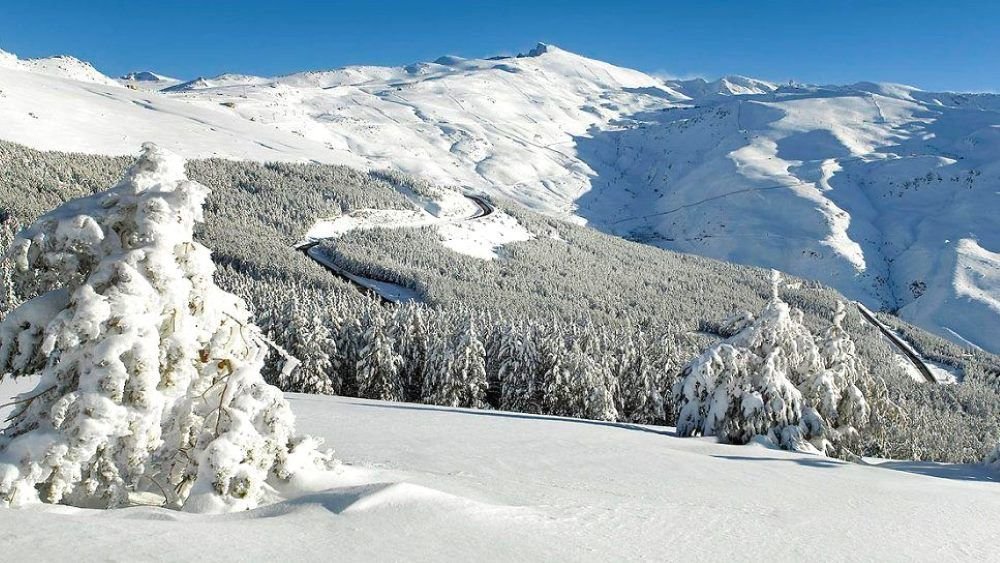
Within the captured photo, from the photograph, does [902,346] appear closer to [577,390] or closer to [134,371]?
[577,390]

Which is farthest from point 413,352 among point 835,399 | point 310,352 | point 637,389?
point 835,399

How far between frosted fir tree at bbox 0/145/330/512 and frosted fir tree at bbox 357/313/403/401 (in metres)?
44.6

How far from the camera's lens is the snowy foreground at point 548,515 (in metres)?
6.29

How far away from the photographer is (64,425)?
7.52 metres

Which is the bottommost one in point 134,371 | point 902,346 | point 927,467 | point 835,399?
point 927,467

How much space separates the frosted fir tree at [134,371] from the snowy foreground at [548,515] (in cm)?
61

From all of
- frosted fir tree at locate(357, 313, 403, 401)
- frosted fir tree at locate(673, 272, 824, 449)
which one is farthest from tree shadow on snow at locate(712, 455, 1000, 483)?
frosted fir tree at locate(357, 313, 403, 401)

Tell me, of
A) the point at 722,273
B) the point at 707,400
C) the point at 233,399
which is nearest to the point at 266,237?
the point at 722,273

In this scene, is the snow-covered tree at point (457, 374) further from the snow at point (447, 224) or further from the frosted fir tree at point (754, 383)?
the snow at point (447, 224)

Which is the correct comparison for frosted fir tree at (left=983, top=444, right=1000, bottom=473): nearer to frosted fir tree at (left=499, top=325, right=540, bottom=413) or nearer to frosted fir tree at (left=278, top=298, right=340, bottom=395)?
frosted fir tree at (left=499, top=325, right=540, bottom=413)

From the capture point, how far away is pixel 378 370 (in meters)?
53.4

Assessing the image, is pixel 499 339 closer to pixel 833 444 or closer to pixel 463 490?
pixel 833 444

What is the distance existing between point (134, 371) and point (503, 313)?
303 ft

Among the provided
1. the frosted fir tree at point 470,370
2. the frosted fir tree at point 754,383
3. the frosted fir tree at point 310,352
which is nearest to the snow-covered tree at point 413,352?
the frosted fir tree at point 470,370
